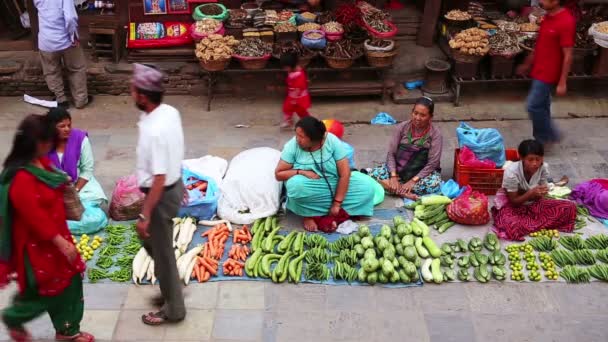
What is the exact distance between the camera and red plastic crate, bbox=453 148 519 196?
598 centimetres

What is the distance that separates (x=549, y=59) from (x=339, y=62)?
100.0 inches

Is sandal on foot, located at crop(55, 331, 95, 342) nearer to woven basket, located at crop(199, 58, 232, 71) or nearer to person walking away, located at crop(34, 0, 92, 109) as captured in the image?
woven basket, located at crop(199, 58, 232, 71)

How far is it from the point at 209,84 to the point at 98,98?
1.53 metres

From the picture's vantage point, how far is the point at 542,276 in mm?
5047

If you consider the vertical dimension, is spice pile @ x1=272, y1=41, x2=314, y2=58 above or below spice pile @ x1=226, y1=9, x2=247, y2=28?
below

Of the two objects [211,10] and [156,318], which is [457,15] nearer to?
[211,10]

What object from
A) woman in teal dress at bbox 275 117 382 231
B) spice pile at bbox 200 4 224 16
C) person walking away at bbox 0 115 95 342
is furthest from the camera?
spice pile at bbox 200 4 224 16

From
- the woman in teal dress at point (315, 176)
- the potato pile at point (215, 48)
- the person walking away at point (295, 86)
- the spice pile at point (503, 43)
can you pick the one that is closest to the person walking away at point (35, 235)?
the woman in teal dress at point (315, 176)

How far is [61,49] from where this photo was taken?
24.9 feet

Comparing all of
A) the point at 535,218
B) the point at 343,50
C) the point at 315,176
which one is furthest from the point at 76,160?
the point at 535,218

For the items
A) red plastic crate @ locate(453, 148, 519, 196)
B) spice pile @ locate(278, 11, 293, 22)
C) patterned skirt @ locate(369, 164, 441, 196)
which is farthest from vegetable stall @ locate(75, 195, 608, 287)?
spice pile @ locate(278, 11, 293, 22)

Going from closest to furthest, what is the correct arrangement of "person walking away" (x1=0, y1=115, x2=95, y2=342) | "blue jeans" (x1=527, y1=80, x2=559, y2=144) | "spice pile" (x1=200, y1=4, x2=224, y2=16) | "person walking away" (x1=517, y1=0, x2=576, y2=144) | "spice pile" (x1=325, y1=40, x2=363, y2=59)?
1. "person walking away" (x1=0, y1=115, x2=95, y2=342)
2. "person walking away" (x1=517, y1=0, x2=576, y2=144)
3. "blue jeans" (x1=527, y1=80, x2=559, y2=144)
4. "spice pile" (x1=325, y1=40, x2=363, y2=59)
5. "spice pile" (x1=200, y1=4, x2=224, y2=16)

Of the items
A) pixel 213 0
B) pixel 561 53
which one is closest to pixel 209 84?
pixel 213 0

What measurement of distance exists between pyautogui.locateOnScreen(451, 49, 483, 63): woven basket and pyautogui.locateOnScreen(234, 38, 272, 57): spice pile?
7.47 ft
